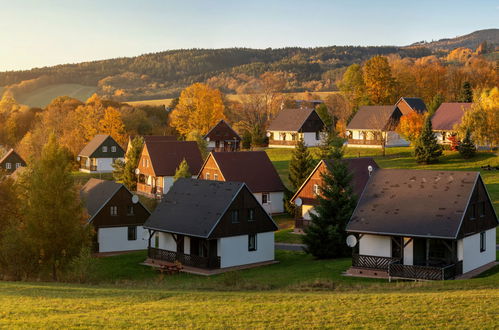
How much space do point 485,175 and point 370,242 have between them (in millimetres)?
27465

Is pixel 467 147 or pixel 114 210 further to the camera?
pixel 467 147

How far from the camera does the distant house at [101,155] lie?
85875mm

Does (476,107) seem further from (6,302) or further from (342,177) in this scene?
(6,302)

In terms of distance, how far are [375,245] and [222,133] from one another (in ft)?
185

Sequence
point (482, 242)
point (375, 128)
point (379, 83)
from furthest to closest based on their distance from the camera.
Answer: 1. point (379, 83)
2. point (375, 128)
3. point (482, 242)

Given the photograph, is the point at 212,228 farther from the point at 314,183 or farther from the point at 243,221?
the point at 314,183

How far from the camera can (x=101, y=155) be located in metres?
86.0

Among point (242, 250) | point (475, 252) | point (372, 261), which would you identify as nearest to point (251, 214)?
point (242, 250)

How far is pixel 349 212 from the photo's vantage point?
38.3 metres

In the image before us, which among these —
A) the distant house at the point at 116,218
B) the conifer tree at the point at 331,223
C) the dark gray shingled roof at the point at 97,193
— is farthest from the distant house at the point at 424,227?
the dark gray shingled roof at the point at 97,193

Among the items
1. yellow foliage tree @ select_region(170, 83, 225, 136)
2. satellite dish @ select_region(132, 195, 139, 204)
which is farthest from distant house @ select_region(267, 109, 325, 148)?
satellite dish @ select_region(132, 195, 139, 204)

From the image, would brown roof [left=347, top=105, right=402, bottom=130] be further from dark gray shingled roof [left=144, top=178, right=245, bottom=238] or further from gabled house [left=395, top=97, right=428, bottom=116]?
dark gray shingled roof [left=144, top=178, right=245, bottom=238]

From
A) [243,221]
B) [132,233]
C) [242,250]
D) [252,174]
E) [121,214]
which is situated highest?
[252,174]

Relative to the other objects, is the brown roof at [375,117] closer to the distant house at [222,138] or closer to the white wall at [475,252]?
the distant house at [222,138]
